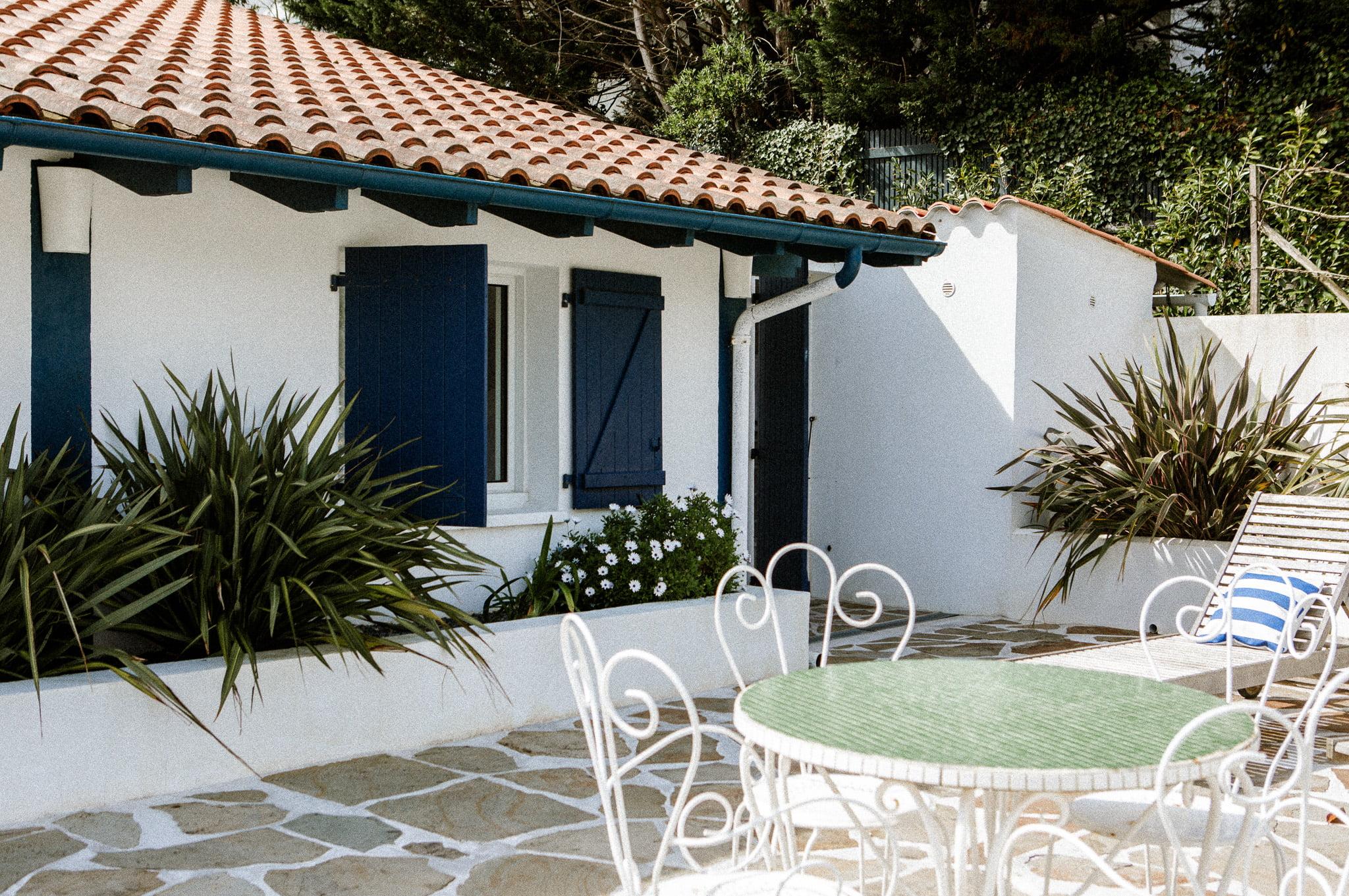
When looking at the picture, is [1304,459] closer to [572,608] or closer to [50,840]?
[572,608]

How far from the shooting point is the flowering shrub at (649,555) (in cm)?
654

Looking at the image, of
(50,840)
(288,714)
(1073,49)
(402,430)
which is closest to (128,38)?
(402,430)

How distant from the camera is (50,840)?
4.17 meters

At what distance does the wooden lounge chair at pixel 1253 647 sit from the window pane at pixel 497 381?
3065 millimetres

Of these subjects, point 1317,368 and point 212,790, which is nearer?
point 212,790

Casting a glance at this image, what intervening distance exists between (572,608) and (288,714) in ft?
5.25

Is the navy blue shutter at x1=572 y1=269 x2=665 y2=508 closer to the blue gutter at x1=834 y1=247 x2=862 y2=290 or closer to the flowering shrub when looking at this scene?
the flowering shrub

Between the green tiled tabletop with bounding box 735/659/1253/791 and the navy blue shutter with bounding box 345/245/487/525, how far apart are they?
10.5 ft

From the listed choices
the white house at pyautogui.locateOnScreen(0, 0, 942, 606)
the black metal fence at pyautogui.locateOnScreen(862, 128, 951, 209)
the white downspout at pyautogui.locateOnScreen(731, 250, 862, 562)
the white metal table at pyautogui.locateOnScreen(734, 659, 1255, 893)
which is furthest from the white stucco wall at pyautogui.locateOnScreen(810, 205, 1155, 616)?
the white metal table at pyautogui.locateOnScreen(734, 659, 1255, 893)

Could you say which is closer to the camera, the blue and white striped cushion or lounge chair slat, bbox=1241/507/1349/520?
the blue and white striped cushion

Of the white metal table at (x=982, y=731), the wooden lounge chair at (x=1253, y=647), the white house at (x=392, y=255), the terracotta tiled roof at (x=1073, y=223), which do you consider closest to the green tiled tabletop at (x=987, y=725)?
the white metal table at (x=982, y=731)

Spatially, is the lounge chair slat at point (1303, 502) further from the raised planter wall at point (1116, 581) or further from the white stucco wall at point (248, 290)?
the white stucco wall at point (248, 290)

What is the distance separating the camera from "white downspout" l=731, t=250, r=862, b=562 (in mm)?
7754

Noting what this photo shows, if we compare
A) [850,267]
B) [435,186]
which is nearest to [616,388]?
[850,267]
